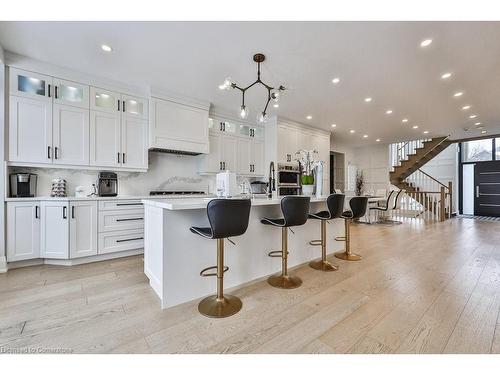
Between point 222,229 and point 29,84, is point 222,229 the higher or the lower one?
the lower one

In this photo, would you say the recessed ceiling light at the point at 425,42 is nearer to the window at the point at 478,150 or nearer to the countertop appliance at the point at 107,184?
the countertop appliance at the point at 107,184

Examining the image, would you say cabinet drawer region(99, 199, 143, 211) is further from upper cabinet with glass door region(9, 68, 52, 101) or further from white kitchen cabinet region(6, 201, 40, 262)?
upper cabinet with glass door region(9, 68, 52, 101)

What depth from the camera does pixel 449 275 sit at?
8.63 ft

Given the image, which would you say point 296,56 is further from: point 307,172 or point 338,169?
point 338,169

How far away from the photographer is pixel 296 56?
2.75 metres

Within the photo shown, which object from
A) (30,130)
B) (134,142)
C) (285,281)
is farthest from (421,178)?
(30,130)

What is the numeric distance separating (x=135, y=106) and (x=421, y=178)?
9537mm

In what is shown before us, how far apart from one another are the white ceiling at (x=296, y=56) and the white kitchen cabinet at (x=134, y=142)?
64 centimetres

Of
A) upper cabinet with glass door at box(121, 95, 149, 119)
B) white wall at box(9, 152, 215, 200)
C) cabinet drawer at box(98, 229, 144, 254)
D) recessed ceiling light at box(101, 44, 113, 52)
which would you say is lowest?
cabinet drawer at box(98, 229, 144, 254)

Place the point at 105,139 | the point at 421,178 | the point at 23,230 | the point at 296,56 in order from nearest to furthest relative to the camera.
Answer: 1. the point at 296,56
2. the point at 23,230
3. the point at 105,139
4. the point at 421,178

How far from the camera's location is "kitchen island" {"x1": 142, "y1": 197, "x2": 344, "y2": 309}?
194 centimetres

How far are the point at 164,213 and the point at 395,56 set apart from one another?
127 inches

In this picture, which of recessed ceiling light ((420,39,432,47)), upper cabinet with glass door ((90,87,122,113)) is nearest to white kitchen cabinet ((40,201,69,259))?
upper cabinet with glass door ((90,87,122,113))

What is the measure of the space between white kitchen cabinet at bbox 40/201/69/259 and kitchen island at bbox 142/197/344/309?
1.40 meters
